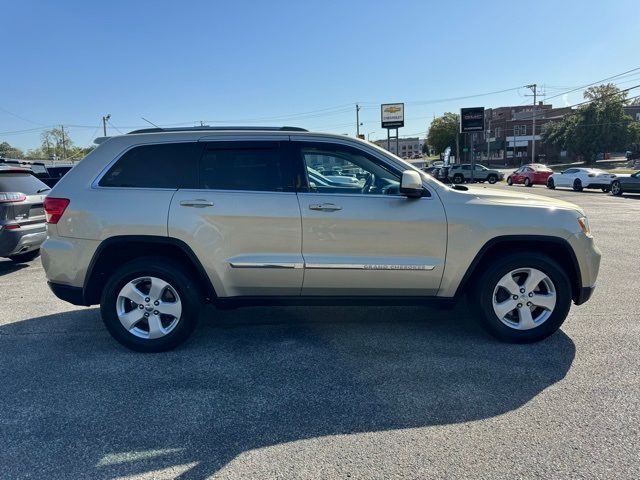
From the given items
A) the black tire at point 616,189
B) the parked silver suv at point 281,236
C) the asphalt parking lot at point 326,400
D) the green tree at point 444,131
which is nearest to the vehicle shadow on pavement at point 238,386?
the asphalt parking lot at point 326,400

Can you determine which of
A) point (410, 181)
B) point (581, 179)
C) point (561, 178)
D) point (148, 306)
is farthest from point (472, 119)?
point (148, 306)

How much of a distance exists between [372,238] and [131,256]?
7.30ft

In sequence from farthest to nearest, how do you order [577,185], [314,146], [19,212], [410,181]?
[577,185] → [19,212] → [314,146] → [410,181]

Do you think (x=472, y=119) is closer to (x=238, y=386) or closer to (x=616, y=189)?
(x=616, y=189)

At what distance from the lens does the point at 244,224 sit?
3.94 metres

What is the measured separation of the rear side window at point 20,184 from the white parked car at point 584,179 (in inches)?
1014

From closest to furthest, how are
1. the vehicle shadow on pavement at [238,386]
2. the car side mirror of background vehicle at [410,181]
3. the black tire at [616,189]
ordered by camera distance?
the vehicle shadow on pavement at [238,386] < the car side mirror of background vehicle at [410,181] < the black tire at [616,189]

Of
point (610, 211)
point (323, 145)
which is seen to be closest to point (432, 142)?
point (610, 211)

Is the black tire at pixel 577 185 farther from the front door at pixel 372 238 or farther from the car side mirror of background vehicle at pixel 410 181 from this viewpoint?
the car side mirror of background vehicle at pixel 410 181

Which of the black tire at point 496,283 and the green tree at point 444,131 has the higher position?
the green tree at point 444,131

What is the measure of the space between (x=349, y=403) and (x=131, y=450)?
1431 mm

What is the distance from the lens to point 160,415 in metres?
3.11

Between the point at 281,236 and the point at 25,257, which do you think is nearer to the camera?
the point at 281,236

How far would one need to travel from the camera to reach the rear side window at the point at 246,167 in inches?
159
